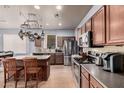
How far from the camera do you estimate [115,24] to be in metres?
2.43

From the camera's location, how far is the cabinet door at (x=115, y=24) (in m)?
2.22

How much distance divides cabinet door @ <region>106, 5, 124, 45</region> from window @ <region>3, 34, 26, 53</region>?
30.1 feet

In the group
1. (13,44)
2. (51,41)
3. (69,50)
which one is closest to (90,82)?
(69,50)

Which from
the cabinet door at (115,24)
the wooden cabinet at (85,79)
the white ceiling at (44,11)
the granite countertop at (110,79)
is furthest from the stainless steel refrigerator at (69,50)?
the granite countertop at (110,79)

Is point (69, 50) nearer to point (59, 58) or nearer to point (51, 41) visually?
point (59, 58)

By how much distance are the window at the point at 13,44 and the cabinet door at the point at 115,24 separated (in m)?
9.18

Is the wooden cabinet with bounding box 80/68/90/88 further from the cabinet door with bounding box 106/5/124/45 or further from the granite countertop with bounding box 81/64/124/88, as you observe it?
the cabinet door with bounding box 106/5/124/45

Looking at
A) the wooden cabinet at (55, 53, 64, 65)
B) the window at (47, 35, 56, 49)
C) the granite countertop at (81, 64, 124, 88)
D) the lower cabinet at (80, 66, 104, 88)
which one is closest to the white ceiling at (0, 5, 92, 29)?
the lower cabinet at (80, 66, 104, 88)

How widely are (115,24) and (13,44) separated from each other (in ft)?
32.2

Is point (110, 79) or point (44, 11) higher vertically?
point (44, 11)

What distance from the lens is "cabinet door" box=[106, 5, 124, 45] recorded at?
→ 2221mm

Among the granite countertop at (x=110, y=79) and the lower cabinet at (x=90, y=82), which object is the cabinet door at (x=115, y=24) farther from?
the lower cabinet at (x=90, y=82)

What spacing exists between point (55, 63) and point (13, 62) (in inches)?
231
